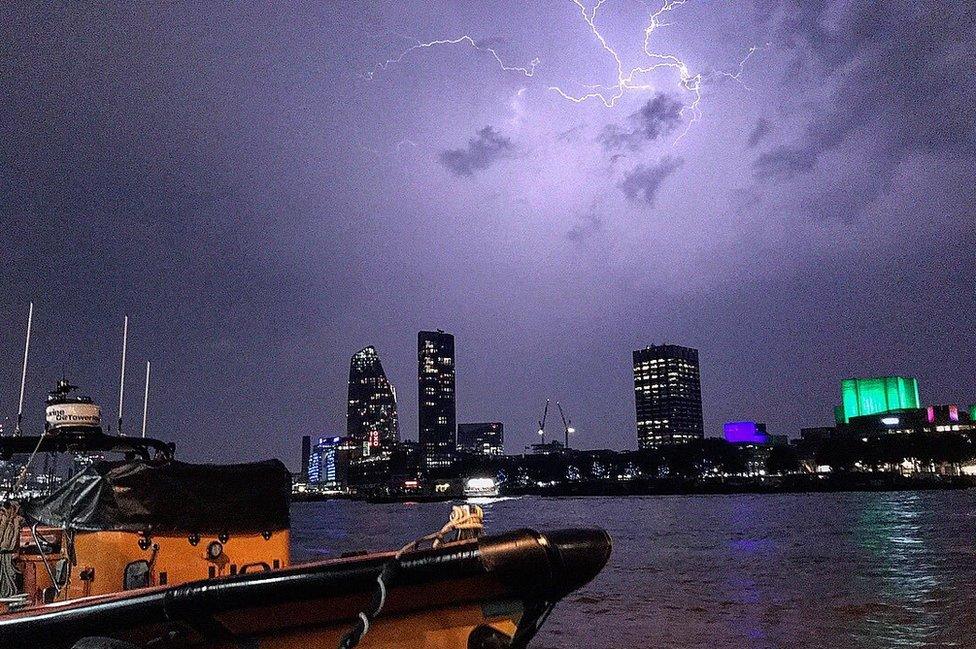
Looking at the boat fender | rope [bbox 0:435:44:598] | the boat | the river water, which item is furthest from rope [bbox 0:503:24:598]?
the river water

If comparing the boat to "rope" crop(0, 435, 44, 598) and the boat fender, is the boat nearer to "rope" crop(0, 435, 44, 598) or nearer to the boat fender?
the boat fender

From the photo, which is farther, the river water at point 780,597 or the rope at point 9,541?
the river water at point 780,597

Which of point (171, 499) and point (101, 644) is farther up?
point (171, 499)

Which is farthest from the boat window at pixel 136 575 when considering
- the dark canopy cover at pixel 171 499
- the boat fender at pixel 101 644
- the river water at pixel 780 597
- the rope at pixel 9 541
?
the river water at pixel 780 597

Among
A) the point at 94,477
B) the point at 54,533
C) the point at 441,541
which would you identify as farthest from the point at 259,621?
the point at 54,533

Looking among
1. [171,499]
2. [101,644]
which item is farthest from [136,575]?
[101,644]

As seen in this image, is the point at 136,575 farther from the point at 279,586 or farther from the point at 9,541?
the point at 9,541

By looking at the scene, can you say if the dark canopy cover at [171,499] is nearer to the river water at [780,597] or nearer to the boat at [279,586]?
the boat at [279,586]
